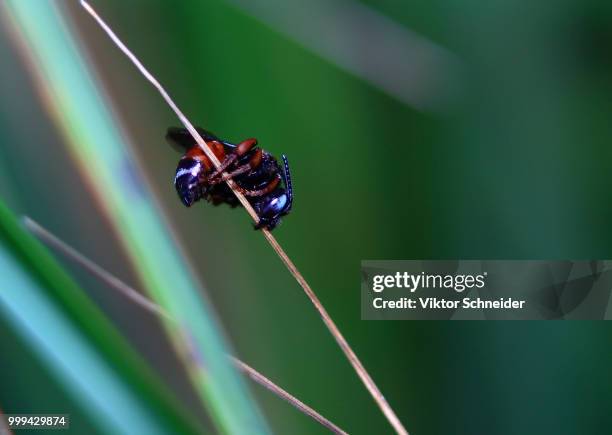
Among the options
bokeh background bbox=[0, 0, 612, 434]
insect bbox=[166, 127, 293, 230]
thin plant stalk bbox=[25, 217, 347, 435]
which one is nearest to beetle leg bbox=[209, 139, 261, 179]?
insect bbox=[166, 127, 293, 230]

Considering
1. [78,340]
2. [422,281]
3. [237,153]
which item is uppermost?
[237,153]

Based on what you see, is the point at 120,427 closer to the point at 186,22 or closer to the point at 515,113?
the point at 186,22

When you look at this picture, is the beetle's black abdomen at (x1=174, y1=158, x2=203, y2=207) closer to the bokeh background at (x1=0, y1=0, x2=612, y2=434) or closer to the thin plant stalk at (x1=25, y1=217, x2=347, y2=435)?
the bokeh background at (x1=0, y1=0, x2=612, y2=434)

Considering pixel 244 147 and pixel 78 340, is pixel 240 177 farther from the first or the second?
pixel 78 340

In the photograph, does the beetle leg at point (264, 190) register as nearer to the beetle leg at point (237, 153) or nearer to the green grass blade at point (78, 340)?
the beetle leg at point (237, 153)

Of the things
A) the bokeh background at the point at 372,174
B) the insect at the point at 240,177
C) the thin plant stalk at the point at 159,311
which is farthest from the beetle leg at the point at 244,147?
the thin plant stalk at the point at 159,311

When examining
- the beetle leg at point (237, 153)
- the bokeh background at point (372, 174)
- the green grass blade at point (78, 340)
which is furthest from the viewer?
the bokeh background at point (372, 174)

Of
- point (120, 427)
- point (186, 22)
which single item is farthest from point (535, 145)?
point (120, 427)

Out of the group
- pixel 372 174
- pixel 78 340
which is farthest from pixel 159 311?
pixel 372 174
